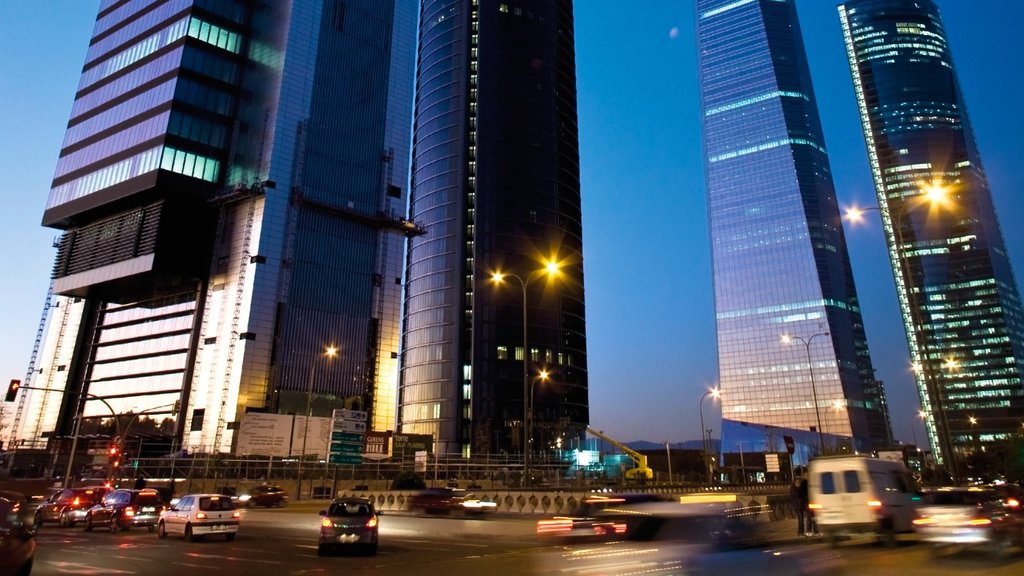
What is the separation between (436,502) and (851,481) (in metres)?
21.6

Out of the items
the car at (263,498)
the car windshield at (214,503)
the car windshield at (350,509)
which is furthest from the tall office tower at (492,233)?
the car windshield at (350,509)

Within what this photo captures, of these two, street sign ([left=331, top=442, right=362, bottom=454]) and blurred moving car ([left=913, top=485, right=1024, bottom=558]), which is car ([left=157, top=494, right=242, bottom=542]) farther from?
blurred moving car ([left=913, top=485, right=1024, bottom=558])

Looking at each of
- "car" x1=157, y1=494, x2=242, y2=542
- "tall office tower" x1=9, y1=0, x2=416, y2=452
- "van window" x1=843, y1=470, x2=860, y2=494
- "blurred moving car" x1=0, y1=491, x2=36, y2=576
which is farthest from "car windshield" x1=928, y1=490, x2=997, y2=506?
"tall office tower" x1=9, y1=0, x2=416, y2=452

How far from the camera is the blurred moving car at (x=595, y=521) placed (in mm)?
13344

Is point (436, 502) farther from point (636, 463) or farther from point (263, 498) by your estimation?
point (636, 463)

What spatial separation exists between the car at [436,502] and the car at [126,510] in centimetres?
1207

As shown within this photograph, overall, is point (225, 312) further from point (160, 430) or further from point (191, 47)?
point (191, 47)

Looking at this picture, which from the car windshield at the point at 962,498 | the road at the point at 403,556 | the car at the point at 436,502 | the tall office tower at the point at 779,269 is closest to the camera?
A: the road at the point at 403,556

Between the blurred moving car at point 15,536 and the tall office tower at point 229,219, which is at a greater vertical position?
the tall office tower at point 229,219

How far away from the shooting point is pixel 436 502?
3319 centimetres

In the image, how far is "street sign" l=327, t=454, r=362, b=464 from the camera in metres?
37.7

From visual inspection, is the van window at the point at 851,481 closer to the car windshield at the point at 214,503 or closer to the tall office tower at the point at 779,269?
the car windshield at the point at 214,503

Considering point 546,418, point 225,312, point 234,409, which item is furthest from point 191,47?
point 546,418

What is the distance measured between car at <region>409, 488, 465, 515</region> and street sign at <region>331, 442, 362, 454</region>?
6421mm
